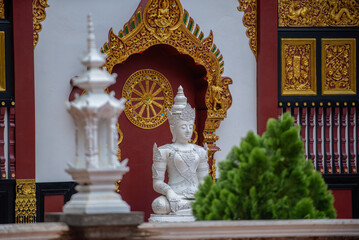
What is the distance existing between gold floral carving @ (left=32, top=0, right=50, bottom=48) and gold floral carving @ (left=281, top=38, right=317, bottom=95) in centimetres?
287

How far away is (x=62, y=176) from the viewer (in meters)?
10.5

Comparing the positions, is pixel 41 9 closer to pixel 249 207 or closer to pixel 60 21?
pixel 60 21

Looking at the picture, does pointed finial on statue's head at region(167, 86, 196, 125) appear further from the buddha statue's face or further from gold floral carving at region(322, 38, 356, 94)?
gold floral carving at region(322, 38, 356, 94)

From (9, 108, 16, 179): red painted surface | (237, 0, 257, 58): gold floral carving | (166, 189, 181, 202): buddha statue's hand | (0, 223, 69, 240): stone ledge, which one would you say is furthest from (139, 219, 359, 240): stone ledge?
(237, 0, 257, 58): gold floral carving

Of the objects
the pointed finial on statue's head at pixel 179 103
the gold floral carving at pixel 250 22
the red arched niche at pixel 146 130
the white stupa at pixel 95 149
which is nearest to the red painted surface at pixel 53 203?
the red arched niche at pixel 146 130

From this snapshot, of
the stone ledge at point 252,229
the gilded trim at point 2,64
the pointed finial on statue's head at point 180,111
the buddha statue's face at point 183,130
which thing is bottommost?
the stone ledge at point 252,229

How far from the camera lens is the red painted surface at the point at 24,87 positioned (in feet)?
33.9

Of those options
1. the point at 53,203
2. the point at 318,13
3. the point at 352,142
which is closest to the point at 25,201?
the point at 53,203

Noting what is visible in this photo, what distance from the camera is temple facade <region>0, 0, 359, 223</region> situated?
10.4 meters

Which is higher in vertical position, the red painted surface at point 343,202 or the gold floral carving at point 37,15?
the gold floral carving at point 37,15

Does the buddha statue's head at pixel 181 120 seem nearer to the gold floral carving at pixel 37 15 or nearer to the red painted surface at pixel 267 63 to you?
the red painted surface at pixel 267 63

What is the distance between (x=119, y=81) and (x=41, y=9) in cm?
121

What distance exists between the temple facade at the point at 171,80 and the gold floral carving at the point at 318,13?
0.01 meters

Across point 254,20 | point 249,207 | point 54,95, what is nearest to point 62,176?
point 54,95
